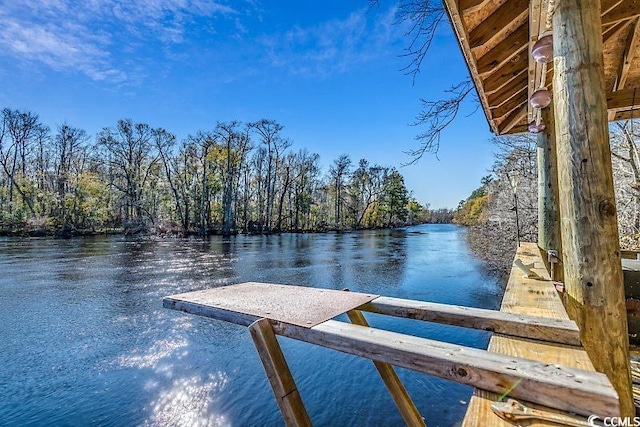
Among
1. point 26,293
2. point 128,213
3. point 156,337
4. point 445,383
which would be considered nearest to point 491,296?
point 445,383

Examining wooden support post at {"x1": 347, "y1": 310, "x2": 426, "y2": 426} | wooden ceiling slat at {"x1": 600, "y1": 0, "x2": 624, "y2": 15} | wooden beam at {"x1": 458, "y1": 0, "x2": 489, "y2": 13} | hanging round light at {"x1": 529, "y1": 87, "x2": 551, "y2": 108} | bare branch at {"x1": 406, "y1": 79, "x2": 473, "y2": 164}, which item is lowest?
wooden support post at {"x1": 347, "y1": 310, "x2": 426, "y2": 426}

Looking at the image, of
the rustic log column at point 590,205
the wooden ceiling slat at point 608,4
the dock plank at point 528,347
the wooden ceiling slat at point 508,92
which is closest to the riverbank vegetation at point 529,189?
the wooden ceiling slat at point 508,92

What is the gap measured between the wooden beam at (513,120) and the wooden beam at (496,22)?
2223 millimetres

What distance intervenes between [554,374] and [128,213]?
31.9 metres

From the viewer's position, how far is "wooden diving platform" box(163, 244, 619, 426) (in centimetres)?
77

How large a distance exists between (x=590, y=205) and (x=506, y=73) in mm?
2472

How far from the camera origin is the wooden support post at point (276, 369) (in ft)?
4.63

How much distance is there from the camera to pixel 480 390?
0.90 meters

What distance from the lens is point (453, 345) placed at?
1.04 meters

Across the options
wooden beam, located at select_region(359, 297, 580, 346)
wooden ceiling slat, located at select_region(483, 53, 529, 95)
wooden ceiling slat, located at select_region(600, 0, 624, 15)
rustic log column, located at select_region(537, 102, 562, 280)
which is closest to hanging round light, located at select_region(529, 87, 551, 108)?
wooden ceiling slat, located at select_region(600, 0, 624, 15)

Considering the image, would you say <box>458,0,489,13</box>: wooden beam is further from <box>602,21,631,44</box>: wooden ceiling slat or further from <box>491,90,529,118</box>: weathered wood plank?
<box>491,90,529,118</box>: weathered wood plank

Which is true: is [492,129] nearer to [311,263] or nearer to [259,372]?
[259,372]

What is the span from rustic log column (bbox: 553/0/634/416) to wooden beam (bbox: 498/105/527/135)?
3265 millimetres

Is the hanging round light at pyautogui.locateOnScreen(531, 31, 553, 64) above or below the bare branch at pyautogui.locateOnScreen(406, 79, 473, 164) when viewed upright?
below
